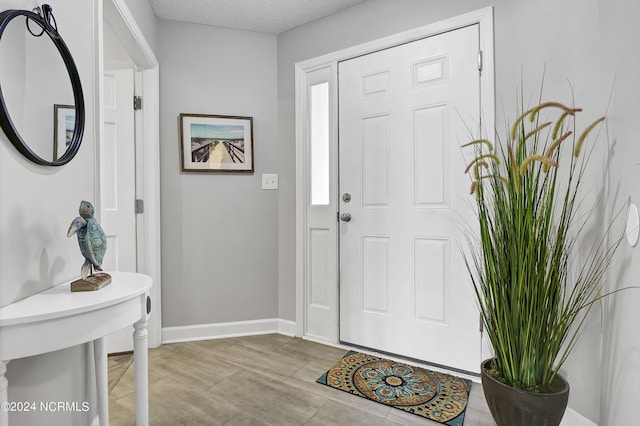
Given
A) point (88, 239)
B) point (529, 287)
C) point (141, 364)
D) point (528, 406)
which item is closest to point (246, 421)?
point (141, 364)

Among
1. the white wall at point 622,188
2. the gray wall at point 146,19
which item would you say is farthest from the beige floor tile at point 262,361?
the gray wall at point 146,19

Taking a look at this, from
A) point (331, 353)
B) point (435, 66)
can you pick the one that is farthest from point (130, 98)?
point (331, 353)

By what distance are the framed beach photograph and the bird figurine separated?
1453mm

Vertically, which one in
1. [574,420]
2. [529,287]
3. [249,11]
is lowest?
[574,420]

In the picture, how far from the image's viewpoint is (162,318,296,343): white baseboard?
2.51m

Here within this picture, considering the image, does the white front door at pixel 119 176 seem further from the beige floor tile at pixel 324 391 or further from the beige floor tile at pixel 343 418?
the beige floor tile at pixel 343 418

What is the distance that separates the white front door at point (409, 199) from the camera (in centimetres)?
196

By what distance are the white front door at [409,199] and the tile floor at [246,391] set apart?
1.09 ft

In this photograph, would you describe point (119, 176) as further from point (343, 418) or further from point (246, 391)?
point (343, 418)

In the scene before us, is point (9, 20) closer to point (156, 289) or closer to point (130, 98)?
point (130, 98)

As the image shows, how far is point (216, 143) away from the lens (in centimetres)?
259

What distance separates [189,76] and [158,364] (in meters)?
2.03

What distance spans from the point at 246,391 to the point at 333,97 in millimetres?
1957

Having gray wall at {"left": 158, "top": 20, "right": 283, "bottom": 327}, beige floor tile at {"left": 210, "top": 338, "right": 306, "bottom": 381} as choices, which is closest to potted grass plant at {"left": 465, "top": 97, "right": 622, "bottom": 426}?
beige floor tile at {"left": 210, "top": 338, "right": 306, "bottom": 381}
